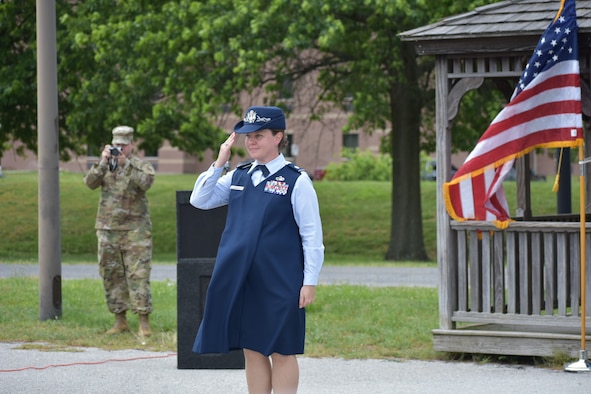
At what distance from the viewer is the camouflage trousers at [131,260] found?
34.9 ft

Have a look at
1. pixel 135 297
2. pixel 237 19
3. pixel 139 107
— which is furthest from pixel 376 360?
pixel 139 107

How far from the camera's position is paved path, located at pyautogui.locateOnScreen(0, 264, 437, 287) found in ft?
58.5

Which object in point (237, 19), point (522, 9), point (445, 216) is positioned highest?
point (237, 19)

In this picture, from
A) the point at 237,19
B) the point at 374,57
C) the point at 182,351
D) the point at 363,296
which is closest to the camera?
the point at 182,351

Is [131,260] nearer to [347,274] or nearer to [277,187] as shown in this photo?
[277,187]

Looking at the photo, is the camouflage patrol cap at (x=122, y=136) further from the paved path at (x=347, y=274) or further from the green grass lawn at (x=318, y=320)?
the paved path at (x=347, y=274)

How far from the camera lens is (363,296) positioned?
1409cm

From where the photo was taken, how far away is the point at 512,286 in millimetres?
9953

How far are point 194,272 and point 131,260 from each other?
176cm

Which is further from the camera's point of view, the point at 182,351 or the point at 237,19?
the point at 237,19

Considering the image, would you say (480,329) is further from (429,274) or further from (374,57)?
(374,57)

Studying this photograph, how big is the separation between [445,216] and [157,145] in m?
18.8

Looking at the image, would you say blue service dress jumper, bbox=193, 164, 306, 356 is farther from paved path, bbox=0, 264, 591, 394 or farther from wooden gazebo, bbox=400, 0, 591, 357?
wooden gazebo, bbox=400, 0, 591, 357

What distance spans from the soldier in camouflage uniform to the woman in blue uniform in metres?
4.51
